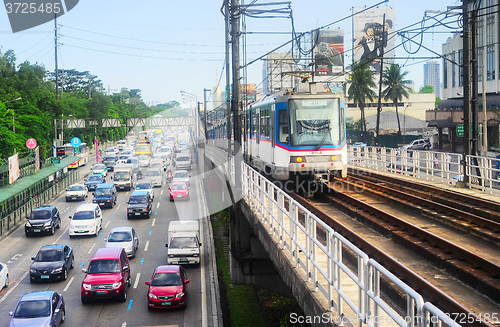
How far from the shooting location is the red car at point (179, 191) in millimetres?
49969

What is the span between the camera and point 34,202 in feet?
151

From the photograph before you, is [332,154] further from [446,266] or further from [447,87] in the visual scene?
[447,87]

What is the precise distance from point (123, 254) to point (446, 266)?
63.5 ft

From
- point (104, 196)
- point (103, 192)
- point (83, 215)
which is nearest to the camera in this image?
point (83, 215)

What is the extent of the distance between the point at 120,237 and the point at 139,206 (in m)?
10.9

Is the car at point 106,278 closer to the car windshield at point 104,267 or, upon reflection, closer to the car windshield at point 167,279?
the car windshield at point 104,267

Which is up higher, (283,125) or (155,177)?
(283,125)

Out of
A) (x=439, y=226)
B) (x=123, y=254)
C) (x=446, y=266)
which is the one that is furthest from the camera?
(x=123, y=254)

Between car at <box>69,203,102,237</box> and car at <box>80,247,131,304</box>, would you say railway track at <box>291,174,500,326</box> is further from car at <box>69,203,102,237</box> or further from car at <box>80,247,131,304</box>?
car at <box>69,203,102,237</box>

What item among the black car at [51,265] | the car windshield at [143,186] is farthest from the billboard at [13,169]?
the black car at [51,265]

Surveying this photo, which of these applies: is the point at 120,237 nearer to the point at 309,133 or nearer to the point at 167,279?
the point at 167,279

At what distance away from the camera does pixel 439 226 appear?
13.5 meters

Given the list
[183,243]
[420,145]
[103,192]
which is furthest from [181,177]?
[420,145]

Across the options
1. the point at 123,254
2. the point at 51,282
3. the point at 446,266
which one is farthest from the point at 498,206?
the point at 51,282
